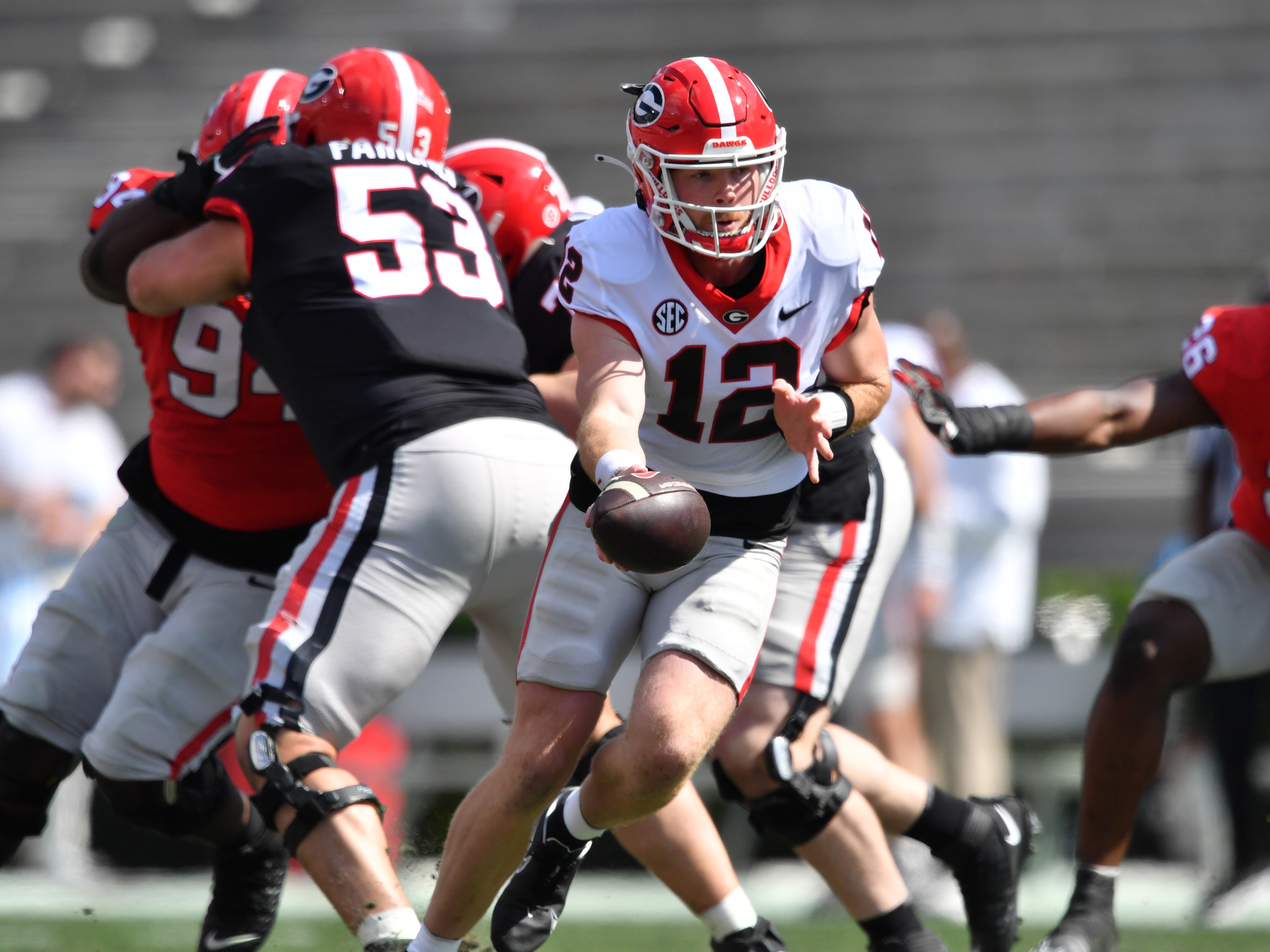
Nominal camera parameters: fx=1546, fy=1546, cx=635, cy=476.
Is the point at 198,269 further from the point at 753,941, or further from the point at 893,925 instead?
the point at 893,925

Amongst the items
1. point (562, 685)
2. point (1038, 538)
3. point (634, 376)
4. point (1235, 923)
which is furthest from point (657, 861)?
point (1038, 538)

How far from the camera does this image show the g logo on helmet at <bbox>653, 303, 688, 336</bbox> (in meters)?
2.98

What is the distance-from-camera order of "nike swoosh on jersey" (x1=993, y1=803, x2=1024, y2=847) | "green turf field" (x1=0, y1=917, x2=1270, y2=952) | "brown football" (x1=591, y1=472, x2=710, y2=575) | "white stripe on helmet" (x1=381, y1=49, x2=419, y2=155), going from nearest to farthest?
1. "brown football" (x1=591, y1=472, x2=710, y2=575)
2. "white stripe on helmet" (x1=381, y1=49, x2=419, y2=155)
3. "nike swoosh on jersey" (x1=993, y1=803, x2=1024, y2=847)
4. "green turf field" (x1=0, y1=917, x2=1270, y2=952)

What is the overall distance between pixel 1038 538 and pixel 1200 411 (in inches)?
243

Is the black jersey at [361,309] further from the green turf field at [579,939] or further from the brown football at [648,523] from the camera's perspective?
the green turf field at [579,939]

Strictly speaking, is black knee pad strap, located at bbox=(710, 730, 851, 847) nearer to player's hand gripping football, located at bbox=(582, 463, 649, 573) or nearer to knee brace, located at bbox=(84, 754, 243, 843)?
player's hand gripping football, located at bbox=(582, 463, 649, 573)

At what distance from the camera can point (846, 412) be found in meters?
3.05

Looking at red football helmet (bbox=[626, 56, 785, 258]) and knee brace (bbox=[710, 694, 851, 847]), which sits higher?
red football helmet (bbox=[626, 56, 785, 258])

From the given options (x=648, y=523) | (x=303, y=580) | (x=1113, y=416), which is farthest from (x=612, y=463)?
(x=1113, y=416)

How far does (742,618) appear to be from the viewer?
9.92 ft

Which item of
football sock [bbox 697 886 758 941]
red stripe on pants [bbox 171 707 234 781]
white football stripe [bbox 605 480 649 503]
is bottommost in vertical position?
football sock [bbox 697 886 758 941]

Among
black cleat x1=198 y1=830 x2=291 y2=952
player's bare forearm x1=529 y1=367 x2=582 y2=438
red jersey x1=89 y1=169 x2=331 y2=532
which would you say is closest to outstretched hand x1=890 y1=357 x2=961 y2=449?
player's bare forearm x1=529 y1=367 x2=582 y2=438

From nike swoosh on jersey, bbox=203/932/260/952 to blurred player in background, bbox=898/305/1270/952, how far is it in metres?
1.94

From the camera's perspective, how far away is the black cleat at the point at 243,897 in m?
3.89
